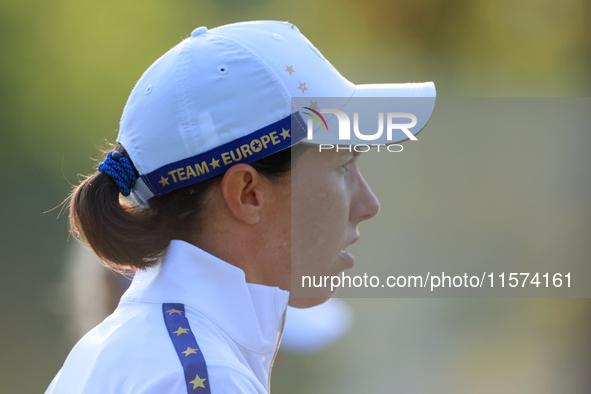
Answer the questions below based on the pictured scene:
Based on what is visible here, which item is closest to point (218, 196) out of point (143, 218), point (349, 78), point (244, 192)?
point (244, 192)

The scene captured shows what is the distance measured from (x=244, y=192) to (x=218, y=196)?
59mm

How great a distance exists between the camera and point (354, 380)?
15.1 feet

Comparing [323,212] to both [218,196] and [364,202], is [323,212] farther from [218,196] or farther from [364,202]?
[218,196]

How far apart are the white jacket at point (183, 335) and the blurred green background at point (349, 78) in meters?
3.24

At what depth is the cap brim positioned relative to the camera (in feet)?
3.81

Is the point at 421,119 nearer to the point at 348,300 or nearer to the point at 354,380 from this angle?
the point at 348,300

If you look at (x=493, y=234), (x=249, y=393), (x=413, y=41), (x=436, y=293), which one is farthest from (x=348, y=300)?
(x=249, y=393)

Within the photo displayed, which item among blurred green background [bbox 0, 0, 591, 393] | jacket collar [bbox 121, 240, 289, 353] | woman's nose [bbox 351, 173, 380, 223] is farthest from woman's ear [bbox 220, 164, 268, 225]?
blurred green background [bbox 0, 0, 591, 393]

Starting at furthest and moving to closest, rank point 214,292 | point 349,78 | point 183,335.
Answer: point 349,78
point 214,292
point 183,335

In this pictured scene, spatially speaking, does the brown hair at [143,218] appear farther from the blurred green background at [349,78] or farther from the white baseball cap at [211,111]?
the blurred green background at [349,78]

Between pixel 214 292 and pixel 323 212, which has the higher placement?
pixel 323 212

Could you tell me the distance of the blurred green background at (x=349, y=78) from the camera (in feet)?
13.5

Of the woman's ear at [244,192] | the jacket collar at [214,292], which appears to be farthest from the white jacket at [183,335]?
the woman's ear at [244,192]

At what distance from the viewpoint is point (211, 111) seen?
1.06 metres
